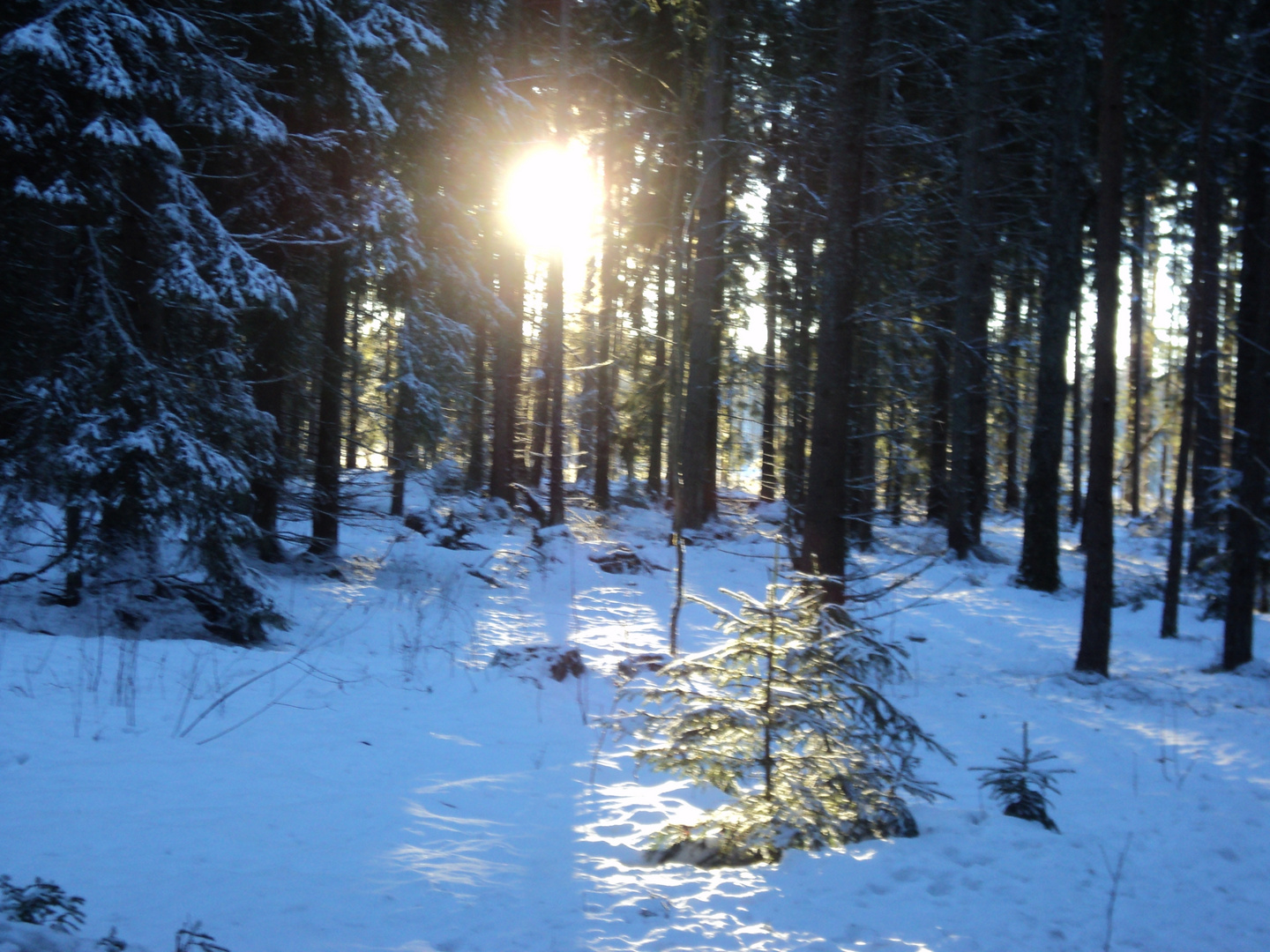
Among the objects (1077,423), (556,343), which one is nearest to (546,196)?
(556,343)

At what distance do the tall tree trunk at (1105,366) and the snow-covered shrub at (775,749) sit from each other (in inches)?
238

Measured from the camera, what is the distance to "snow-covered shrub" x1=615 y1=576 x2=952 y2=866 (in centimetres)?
461

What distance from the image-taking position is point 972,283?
17672 millimetres

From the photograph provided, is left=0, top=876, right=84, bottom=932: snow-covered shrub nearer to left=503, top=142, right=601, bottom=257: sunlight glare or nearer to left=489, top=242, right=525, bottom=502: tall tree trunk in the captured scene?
left=503, top=142, right=601, bottom=257: sunlight glare

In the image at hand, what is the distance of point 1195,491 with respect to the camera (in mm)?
14320

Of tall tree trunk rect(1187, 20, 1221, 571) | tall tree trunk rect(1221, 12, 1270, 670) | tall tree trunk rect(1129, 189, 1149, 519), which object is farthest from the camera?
tall tree trunk rect(1129, 189, 1149, 519)

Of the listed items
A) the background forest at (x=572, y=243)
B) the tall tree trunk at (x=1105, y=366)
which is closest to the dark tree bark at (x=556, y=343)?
the background forest at (x=572, y=243)

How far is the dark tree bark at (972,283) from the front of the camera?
615 inches

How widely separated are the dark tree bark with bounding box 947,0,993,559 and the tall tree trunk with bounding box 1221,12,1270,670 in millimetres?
4031

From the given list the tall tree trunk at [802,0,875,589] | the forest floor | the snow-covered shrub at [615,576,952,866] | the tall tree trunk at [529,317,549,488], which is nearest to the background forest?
the tall tree trunk at [802,0,875,589]

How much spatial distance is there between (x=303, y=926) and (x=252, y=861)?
25.3 inches

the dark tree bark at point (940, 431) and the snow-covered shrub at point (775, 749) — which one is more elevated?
the dark tree bark at point (940, 431)

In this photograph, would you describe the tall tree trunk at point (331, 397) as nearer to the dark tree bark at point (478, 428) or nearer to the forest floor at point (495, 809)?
the forest floor at point (495, 809)

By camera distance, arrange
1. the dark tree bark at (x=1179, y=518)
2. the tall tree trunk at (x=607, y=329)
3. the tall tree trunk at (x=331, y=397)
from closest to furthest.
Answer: the dark tree bark at (x=1179, y=518) < the tall tree trunk at (x=331, y=397) < the tall tree trunk at (x=607, y=329)
